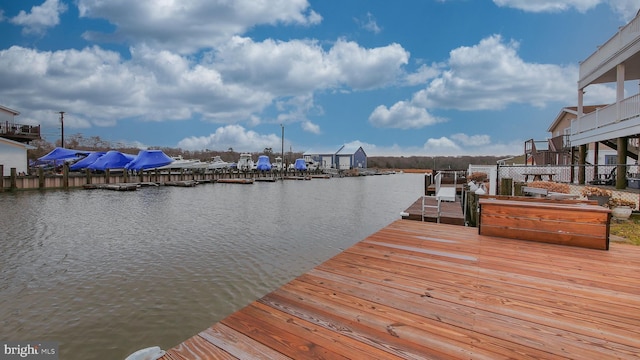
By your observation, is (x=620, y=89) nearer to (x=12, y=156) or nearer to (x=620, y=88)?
(x=620, y=88)

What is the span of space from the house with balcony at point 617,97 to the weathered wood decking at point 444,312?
8.89m

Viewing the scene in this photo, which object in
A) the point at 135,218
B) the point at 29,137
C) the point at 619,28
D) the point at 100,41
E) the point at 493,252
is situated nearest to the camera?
the point at 493,252

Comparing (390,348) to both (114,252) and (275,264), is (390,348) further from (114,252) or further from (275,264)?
(114,252)

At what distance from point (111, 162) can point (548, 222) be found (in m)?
32.7

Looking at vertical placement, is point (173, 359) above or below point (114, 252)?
above

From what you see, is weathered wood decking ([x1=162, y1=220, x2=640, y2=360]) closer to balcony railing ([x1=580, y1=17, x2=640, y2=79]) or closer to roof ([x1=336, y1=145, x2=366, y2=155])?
balcony railing ([x1=580, y1=17, x2=640, y2=79])

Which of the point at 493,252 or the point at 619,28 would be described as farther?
the point at 619,28

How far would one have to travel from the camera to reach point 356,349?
208 centimetres

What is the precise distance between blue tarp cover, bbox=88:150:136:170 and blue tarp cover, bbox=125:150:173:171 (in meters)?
1.23

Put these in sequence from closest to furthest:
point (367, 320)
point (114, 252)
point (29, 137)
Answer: point (367, 320)
point (114, 252)
point (29, 137)

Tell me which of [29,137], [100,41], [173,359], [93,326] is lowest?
[93,326]

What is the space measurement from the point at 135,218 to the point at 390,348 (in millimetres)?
12576

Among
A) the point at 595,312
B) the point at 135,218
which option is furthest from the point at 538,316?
the point at 135,218

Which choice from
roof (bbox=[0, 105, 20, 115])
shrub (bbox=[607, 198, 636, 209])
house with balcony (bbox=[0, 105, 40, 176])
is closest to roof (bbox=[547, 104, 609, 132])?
shrub (bbox=[607, 198, 636, 209])
